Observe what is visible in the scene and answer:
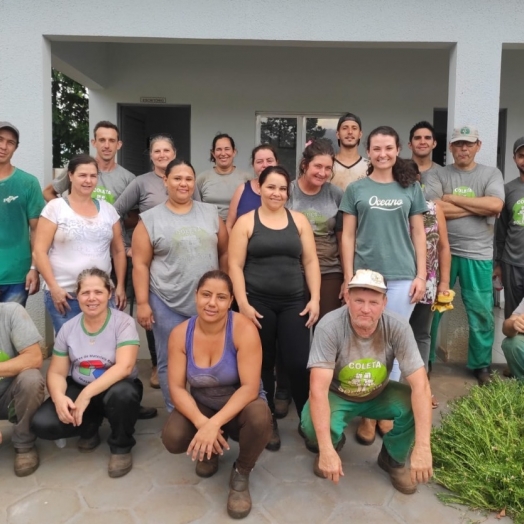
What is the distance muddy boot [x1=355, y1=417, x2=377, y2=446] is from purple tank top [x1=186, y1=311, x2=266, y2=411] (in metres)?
0.84

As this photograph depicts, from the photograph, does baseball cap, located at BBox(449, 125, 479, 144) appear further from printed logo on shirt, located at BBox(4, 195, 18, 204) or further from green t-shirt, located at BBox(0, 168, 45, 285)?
printed logo on shirt, located at BBox(4, 195, 18, 204)

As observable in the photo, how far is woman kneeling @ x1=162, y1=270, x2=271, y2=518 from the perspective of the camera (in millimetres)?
2643

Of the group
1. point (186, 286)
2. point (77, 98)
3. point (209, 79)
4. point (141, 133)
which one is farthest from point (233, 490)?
point (77, 98)

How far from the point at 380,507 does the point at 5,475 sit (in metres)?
2.08

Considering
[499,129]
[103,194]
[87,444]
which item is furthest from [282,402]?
[499,129]

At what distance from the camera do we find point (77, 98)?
12.9 m

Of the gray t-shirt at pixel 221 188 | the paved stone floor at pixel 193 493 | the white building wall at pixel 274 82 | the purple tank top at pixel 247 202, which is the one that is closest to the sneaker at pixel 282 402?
the paved stone floor at pixel 193 493

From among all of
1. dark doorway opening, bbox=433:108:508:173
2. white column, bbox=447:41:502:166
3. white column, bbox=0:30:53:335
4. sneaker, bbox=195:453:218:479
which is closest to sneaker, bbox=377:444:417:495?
sneaker, bbox=195:453:218:479

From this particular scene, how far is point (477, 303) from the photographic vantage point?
429 centimetres

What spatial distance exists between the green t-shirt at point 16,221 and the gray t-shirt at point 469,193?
305cm

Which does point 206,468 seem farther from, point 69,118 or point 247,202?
point 69,118

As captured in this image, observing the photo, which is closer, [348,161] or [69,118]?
[348,161]

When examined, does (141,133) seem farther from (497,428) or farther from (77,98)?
(497,428)

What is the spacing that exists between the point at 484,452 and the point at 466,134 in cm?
245
